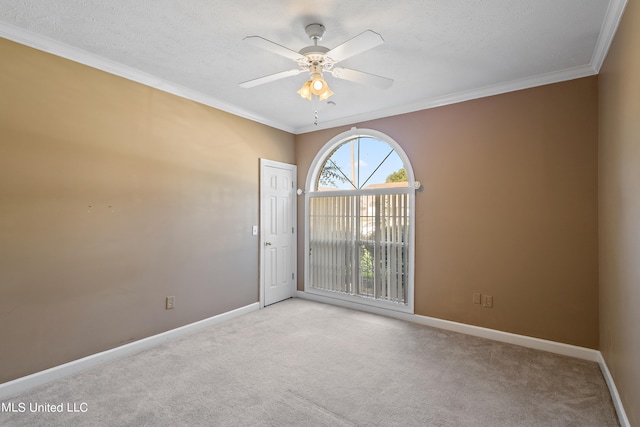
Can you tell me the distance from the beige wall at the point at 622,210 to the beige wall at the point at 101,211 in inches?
138

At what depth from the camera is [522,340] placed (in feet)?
10.0

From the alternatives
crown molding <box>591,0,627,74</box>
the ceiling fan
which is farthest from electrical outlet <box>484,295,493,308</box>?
the ceiling fan

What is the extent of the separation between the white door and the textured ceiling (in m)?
1.39

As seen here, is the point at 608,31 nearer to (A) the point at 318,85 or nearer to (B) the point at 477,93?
(B) the point at 477,93

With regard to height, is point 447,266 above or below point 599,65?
below

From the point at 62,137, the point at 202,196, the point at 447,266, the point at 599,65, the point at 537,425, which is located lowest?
the point at 537,425

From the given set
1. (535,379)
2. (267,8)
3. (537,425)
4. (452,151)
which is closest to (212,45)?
(267,8)

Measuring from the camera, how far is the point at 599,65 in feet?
8.55

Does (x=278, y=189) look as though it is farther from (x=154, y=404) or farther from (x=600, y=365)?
(x=600, y=365)

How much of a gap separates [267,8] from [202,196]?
2.14m

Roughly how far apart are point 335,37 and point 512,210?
2332mm

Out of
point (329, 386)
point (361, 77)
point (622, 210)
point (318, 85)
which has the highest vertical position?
point (361, 77)

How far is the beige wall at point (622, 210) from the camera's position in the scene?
5.56 feet

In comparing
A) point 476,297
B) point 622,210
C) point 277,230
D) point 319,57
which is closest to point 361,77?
point 319,57
